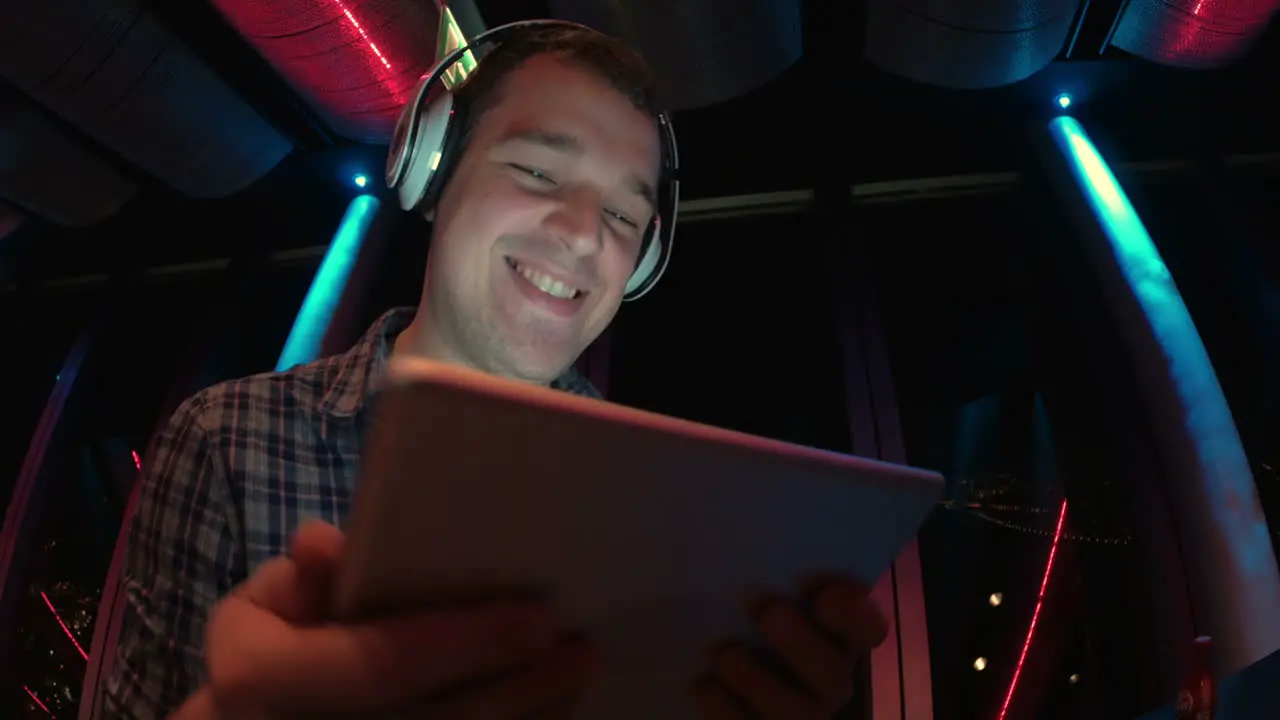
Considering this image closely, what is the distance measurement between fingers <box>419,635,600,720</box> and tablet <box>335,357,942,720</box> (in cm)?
2

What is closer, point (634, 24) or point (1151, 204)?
point (634, 24)

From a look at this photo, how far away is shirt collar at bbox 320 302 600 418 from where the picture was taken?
77 centimetres

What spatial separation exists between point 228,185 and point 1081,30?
7.04 feet

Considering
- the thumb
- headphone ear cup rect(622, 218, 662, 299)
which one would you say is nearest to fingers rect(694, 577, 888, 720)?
the thumb

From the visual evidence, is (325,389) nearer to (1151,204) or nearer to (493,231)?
(493,231)

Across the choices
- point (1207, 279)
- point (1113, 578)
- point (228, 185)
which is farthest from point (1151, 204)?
point (228, 185)

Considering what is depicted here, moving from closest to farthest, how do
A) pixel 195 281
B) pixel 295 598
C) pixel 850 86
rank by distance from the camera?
1. pixel 295 598
2. pixel 850 86
3. pixel 195 281

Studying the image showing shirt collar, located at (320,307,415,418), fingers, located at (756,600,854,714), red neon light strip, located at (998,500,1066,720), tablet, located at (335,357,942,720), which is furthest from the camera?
red neon light strip, located at (998,500,1066,720)

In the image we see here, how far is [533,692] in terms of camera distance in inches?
11.9

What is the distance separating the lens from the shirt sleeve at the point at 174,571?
0.59 meters

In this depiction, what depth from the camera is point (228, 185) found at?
178 cm

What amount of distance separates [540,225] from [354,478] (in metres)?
0.36

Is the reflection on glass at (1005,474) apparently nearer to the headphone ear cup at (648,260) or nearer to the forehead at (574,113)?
the headphone ear cup at (648,260)

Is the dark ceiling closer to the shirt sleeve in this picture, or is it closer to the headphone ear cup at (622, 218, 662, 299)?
the headphone ear cup at (622, 218, 662, 299)
